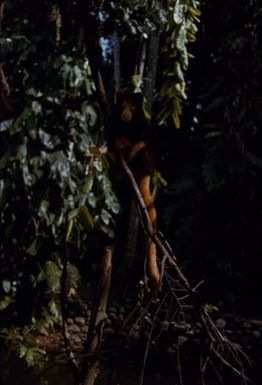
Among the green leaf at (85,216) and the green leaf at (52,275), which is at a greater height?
the green leaf at (85,216)

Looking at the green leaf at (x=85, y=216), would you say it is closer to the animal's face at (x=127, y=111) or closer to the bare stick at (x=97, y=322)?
the bare stick at (x=97, y=322)

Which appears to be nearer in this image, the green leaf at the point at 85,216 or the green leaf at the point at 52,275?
the green leaf at the point at 85,216

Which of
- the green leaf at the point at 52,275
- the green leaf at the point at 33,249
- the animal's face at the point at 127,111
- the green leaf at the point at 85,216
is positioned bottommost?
the green leaf at the point at 52,275

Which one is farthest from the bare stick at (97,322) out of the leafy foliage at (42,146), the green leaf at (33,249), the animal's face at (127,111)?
the green leaf at (33,249)

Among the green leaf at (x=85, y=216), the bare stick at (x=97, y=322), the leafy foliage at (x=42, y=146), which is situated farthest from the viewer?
the leafy foliage at (x=42, y=146)

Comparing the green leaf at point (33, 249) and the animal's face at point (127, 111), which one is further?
the green leaf at point (33, 249)

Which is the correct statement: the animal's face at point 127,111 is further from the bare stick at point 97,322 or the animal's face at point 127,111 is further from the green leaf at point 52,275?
the green leaf at point 52,275

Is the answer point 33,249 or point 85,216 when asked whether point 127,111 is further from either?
point 33,249

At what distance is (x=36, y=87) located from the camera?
5.01 m

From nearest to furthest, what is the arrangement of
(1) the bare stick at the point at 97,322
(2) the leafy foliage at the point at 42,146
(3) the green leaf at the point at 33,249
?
(1) the bare stick at the point at 97,322 → (2) the leafy foliage at the point at 42,146 → (3) the green leaf at the point at 33,249

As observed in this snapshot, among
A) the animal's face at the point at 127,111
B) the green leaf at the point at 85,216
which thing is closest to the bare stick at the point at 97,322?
the green leaf at the point at 85,216

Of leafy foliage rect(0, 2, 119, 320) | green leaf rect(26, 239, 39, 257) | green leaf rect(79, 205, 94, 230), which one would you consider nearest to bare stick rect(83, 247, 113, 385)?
green leaf rect(79, 205, 94, 230)

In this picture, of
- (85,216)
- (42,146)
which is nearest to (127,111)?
(85,216)

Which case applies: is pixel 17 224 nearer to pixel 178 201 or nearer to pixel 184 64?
pixel 178 201
